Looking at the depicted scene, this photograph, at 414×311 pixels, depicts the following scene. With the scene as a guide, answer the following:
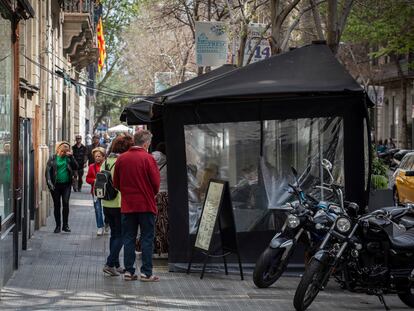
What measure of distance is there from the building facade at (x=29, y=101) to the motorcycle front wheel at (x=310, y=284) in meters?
3.30

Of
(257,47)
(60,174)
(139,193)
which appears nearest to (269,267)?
(139,193)

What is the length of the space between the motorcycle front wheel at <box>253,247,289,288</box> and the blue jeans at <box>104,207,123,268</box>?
193cm

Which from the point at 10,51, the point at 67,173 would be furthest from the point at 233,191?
the point at 67,173

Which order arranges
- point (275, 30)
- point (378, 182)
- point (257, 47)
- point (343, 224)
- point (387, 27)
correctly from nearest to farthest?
point (343, 224) < point (378, 182) < point (275, 30) < point (257, 47) < point (387, 27)

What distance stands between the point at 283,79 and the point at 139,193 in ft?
8.11

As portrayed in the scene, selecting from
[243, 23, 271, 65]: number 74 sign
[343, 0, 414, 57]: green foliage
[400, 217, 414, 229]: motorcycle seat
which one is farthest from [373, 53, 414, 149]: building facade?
[400, 217, 414, 229]: motorcycle seat

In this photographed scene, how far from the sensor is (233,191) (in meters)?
11.9

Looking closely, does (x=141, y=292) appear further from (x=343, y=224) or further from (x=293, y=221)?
(x=343, y=224)

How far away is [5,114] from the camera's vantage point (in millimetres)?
10977

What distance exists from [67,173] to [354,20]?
2278 cm

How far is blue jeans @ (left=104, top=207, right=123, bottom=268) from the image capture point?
11.4 m

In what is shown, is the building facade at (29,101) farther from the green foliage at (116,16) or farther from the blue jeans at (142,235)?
the green foliage at (116,16)

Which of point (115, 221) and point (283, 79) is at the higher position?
point (283, 79)

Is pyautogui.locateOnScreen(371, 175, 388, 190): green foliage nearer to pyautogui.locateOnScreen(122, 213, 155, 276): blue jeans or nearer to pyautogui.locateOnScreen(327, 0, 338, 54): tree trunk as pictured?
pyautogui.locateOnScreen(327, 0, 338, 54): tree trunk
